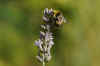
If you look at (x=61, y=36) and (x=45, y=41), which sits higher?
(x=45, y=41)

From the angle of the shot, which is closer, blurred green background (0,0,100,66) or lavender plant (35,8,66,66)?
lavender plant (35,8,66,66)

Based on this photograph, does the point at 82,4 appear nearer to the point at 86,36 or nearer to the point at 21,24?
the point at 86,36

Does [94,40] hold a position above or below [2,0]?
below

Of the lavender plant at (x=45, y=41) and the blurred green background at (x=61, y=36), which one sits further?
the blurred green background at (x=61, y=36)

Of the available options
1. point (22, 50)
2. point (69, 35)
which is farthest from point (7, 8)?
point (69, 35)

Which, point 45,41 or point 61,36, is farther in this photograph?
point 61,36

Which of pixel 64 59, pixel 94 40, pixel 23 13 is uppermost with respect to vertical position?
pixel 23 13

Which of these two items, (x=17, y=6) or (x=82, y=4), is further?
(x=17, y=6)
